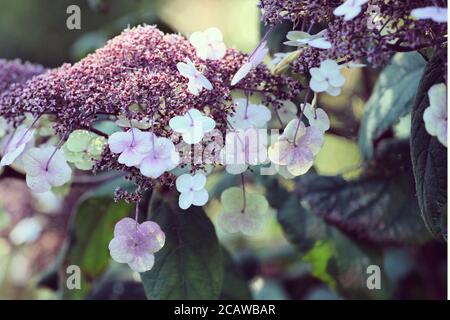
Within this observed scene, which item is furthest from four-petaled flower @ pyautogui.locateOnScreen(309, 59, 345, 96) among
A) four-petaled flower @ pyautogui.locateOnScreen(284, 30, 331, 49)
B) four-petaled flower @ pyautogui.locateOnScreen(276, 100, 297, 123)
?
four-petaled flower @ pyautogui.locateOnScreen(276, 100, 297, 123)

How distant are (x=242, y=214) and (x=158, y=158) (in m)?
0.15

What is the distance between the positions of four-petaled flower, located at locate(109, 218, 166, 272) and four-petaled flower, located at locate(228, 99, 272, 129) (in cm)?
12

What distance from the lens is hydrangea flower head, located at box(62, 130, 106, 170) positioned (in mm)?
672

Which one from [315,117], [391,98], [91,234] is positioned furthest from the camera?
[91,234]

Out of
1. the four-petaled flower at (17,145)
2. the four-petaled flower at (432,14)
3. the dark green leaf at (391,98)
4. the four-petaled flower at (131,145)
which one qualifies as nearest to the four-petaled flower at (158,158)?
the four-petaled flower at (131,145)

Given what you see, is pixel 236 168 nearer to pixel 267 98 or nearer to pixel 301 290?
pixel 267 98

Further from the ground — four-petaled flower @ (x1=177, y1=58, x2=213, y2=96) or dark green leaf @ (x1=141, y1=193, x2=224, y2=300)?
four-petaled flower @ (x1=177, y1=58, x2=213, y2=96)

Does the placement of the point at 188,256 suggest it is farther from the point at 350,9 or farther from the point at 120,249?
the point at 350,9

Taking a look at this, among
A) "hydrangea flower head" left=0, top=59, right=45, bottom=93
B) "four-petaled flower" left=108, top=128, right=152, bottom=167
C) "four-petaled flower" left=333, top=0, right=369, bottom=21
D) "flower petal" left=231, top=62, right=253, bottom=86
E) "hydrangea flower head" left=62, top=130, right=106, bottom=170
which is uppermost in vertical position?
"hydrangea flower head" left=0, top=59, right=45, bottom=93

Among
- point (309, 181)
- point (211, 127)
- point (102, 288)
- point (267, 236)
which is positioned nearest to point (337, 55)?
point (211, 127)

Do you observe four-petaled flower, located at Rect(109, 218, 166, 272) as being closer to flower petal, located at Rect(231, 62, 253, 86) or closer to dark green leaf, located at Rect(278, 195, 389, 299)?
flower petal, located at Rect(231, 62, 253, 86)

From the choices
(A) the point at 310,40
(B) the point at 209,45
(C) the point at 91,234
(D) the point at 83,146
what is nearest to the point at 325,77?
(A) the point at 310,40

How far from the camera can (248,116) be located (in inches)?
26.1

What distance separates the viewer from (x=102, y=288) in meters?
1.05
